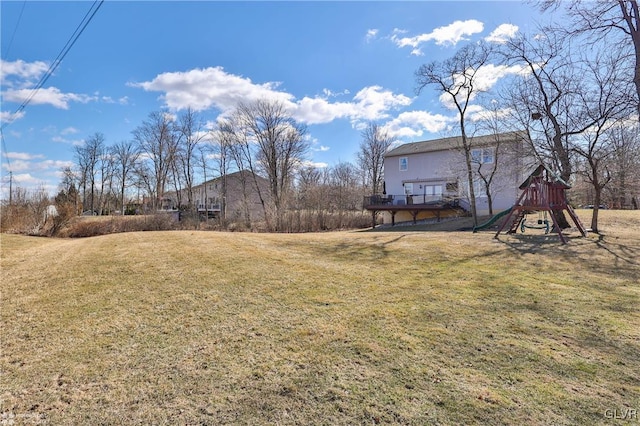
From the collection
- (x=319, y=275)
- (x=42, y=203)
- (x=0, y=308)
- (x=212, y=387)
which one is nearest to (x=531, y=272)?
(x=319, y=275)

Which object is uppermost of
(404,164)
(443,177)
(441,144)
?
(441,144)

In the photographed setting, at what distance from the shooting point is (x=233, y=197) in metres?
42.2

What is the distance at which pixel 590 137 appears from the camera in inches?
508

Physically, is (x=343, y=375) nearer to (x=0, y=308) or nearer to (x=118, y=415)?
(x=118, y=415)

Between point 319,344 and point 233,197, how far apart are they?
40.5 m

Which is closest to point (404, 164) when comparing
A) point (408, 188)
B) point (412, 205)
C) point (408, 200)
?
point (408, 188)

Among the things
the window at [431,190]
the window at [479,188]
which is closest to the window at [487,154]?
the window at [479,188]

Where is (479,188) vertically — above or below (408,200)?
above

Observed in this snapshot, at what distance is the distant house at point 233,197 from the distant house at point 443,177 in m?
12.9

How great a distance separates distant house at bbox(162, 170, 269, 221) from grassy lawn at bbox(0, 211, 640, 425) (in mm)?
23587

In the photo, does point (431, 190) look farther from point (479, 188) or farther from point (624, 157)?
point (624, 157)

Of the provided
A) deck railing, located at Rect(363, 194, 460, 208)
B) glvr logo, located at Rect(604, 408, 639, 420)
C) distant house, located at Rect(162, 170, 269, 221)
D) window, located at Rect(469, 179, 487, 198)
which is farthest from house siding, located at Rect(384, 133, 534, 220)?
glvr logo, located at Rect(604, 408, 639, 420)

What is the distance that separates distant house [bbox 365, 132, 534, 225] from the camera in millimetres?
22891

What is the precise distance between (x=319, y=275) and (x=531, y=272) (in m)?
4.61
